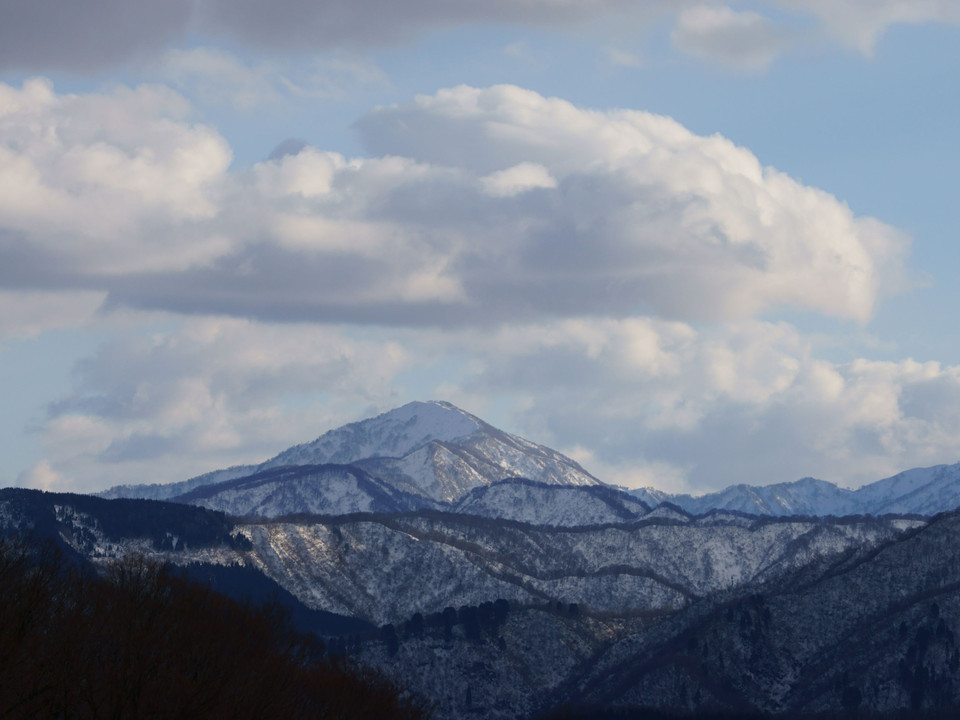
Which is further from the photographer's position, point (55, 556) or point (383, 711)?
point (383, 711)

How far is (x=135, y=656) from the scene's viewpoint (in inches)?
3514

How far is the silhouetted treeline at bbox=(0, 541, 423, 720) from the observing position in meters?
76.1

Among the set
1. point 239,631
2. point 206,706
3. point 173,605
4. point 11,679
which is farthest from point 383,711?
point 11,679

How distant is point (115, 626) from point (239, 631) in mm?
37563

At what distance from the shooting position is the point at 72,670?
3103 inches

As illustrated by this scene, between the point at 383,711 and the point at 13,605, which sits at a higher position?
the point at 13,605

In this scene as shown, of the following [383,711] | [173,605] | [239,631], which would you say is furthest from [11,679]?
[383,711]

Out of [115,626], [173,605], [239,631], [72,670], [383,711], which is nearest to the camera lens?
[72,670]

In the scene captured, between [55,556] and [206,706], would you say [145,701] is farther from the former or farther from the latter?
[55,556]

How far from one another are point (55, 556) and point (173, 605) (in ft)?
Result: 75.3

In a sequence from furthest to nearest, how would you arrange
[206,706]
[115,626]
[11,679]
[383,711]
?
[383,711] → [115,626] → [206,706] → [11,679]

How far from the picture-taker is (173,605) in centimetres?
12406

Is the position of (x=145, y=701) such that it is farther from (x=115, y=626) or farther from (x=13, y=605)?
(x=115, y=626)

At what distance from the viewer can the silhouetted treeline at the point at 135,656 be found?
2997 inches
